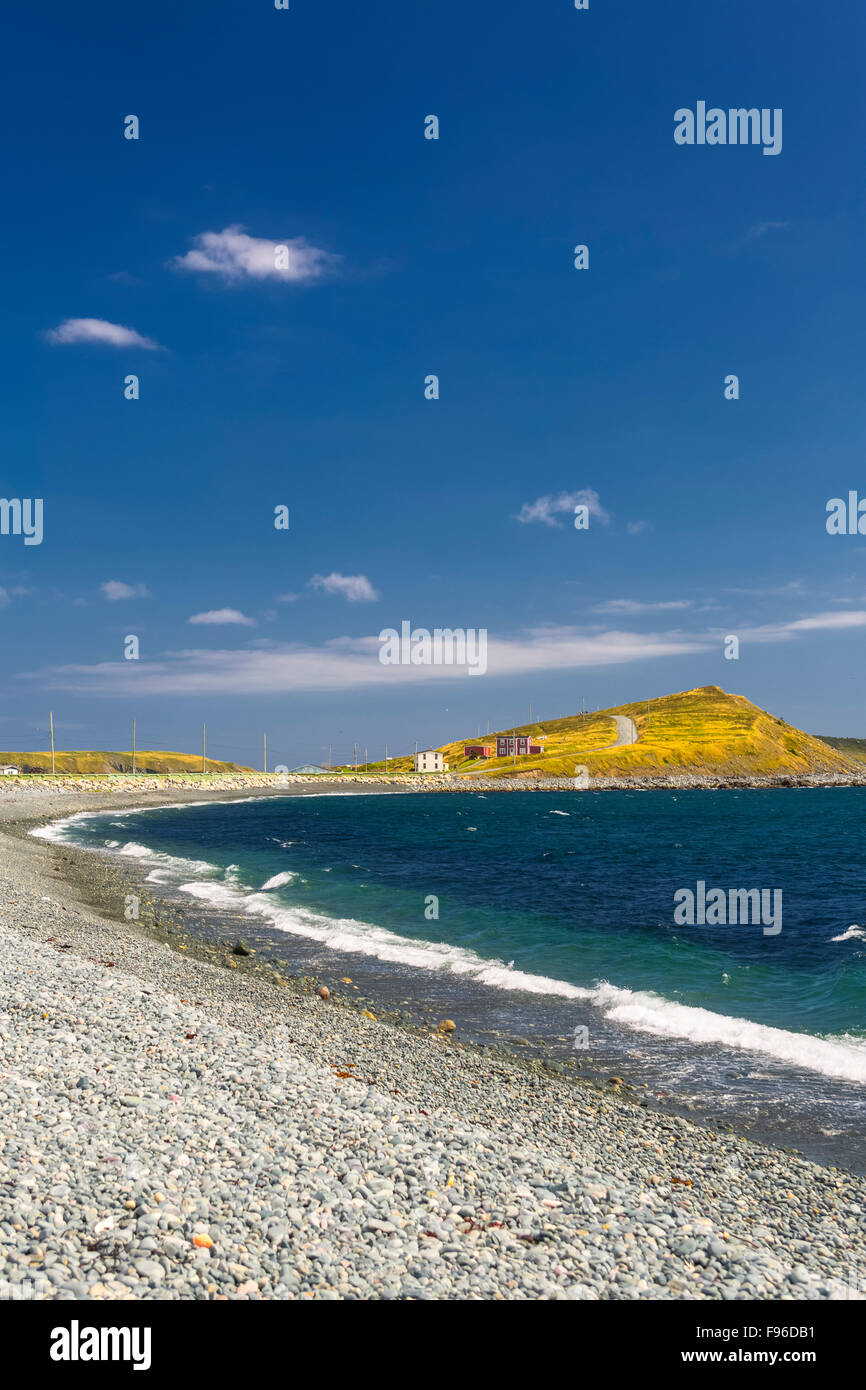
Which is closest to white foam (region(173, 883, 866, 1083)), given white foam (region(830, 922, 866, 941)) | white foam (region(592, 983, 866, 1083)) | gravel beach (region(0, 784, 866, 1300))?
white foam (region(592, 983, 866, 1083))

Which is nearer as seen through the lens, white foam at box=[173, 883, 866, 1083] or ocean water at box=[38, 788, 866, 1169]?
ocean water at box=[38, 788, 866, 1169]

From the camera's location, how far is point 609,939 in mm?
31234

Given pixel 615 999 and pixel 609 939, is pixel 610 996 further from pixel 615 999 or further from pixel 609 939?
pixel 609 939

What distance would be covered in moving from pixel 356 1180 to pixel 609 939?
895 inches

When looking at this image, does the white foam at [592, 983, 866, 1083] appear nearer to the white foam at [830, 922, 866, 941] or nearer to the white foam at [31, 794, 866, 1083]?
the white foam at [31, 794, 866, 1083]

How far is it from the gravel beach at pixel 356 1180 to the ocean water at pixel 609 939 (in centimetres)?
290

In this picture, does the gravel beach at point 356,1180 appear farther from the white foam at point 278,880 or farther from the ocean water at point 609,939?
the white foam at point 278,880

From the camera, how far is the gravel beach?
8.18 metres

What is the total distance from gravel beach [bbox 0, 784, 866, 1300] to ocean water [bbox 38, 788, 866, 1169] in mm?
2903

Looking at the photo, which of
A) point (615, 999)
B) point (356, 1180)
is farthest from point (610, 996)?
point (356, 1180)

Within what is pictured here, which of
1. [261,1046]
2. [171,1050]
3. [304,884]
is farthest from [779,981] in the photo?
[304,884]
